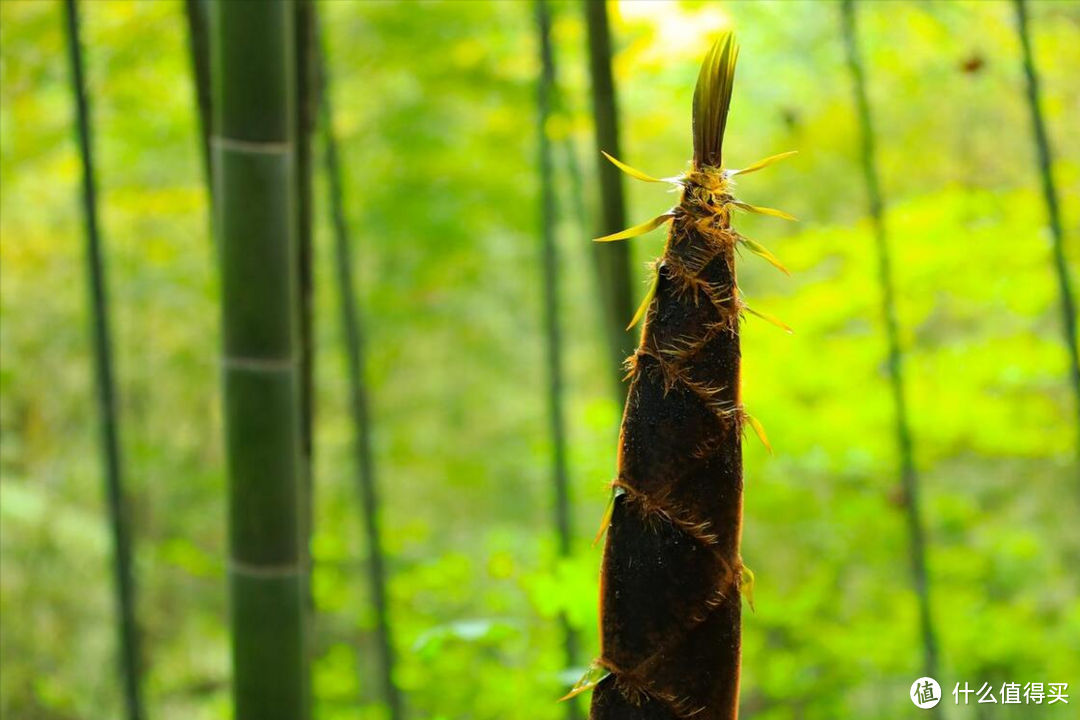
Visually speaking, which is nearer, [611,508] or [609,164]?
[611,508]

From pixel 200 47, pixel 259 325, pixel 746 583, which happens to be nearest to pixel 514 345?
pixel 200 47

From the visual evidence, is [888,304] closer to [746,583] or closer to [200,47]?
[200,47]

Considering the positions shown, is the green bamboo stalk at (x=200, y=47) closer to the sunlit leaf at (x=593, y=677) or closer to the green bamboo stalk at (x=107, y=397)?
the green bamboo stalk at (x=107, y=397)

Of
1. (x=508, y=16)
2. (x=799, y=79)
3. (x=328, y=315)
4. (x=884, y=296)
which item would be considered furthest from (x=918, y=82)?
(x=328, y=315)

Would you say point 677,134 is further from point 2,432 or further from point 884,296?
point 2,432

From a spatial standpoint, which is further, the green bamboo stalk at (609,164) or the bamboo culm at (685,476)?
the green bamboo stalk at (609,164)

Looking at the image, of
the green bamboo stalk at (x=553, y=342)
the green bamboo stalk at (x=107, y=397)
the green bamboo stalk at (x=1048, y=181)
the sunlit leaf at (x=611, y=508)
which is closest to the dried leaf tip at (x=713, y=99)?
the sunlit leaf at (x=611, y=508)
